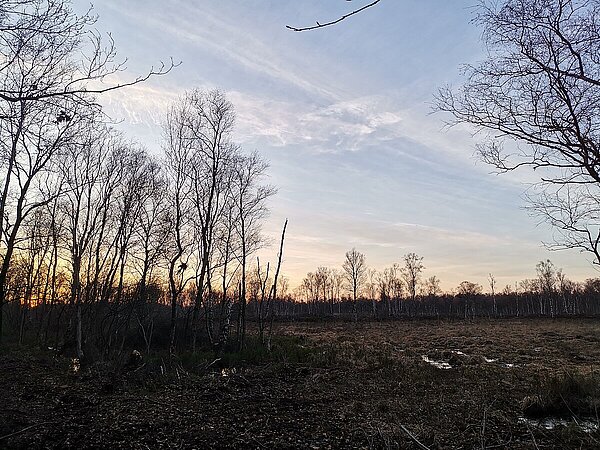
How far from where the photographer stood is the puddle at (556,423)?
246 inches

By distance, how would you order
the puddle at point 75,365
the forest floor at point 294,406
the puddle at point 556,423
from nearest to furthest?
the puddle at point 556,423 → the forest floor at point 294,406 → the puddle at point 75,365

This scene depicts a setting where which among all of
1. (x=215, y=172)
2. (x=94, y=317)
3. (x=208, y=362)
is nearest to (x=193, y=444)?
(x=208, y=362)

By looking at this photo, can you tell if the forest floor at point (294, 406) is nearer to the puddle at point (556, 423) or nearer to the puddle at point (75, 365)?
the puddle at point (556, 423)

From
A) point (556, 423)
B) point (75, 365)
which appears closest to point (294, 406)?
point (556, 423)

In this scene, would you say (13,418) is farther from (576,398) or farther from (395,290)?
(395,290)

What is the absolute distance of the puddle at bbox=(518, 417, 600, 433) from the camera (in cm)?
626

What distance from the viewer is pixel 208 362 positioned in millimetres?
13938

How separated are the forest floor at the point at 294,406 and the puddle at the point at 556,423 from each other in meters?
0.03

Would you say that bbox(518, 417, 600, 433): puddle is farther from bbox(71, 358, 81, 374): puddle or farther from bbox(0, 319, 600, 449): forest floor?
bbox(71, 358, 81, 374): puddle

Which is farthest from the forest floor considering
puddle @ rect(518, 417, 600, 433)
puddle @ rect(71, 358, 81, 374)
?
puddle @ rect(71, 358, 81, 374)

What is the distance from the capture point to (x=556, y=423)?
704cm

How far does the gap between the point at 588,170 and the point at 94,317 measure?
19.0 metres

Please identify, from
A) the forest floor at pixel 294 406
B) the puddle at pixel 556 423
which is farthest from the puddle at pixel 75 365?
the puddle at pixel 556 423

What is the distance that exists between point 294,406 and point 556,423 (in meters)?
4.79
